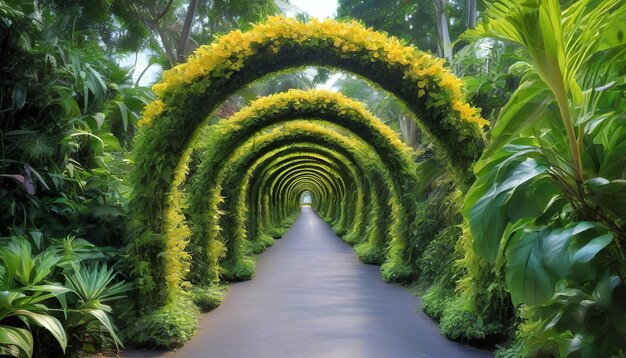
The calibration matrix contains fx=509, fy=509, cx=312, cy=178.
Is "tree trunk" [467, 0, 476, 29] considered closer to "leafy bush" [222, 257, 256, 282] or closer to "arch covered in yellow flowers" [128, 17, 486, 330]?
"arch covered in yellow flowers" [128, 17, 486, 330]

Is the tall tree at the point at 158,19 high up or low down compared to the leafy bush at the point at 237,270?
up

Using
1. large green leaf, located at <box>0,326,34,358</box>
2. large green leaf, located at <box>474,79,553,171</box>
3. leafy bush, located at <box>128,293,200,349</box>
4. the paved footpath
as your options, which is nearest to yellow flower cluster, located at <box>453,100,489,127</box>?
the paved footpath

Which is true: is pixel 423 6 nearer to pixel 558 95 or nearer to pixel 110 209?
pixel 110 209

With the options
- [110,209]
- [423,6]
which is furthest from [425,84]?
[423,6]

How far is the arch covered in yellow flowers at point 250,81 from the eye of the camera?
474 centimetres

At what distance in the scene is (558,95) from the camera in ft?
7.16

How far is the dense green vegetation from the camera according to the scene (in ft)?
6.90

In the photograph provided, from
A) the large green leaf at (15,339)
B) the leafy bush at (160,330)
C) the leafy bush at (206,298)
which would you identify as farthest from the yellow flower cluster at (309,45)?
the leafy bush at (206,298)

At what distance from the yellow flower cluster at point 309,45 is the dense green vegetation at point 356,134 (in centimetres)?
2

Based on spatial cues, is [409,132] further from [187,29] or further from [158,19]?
[158,19]

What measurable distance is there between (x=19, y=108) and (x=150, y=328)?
220 cm

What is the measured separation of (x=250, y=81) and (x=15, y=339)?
3033mm

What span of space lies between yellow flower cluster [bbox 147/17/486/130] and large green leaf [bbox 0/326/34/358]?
2354 millimetres

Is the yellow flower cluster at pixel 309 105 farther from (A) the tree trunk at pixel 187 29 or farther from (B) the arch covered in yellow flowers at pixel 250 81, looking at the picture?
(A) the tree trunk at pixel 187 29
